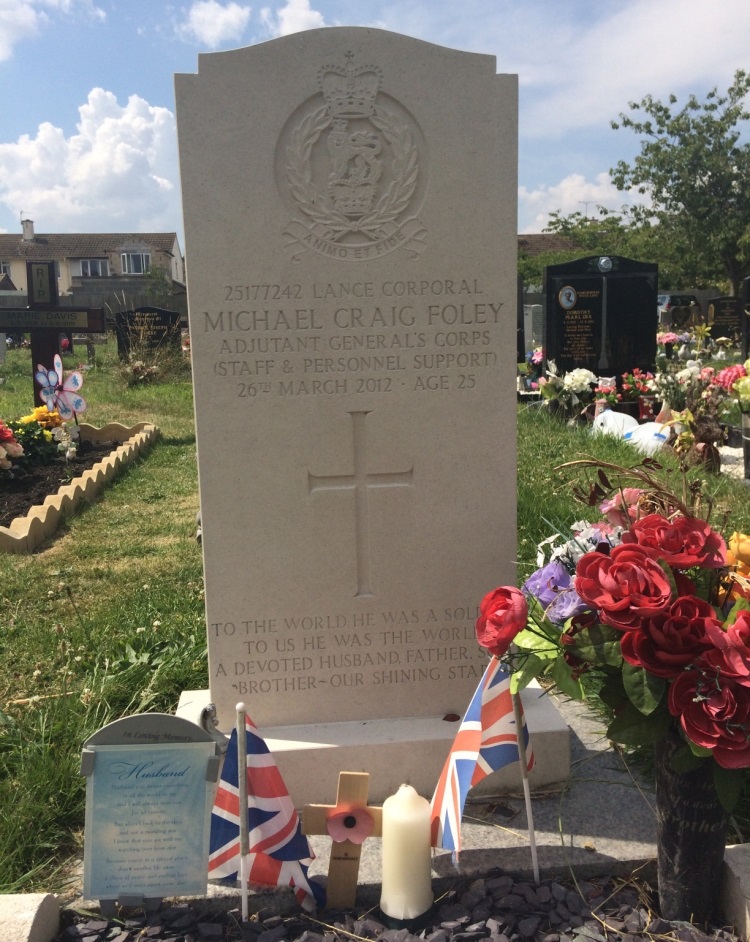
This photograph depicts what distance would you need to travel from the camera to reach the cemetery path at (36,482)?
680 centimetres

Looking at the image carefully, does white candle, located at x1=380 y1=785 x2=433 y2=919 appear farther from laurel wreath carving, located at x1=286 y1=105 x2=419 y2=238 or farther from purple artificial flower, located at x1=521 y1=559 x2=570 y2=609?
laurel wreath carving, located at x1=286 y1=105 x2=419 y2=238

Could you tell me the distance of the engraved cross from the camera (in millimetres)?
2770

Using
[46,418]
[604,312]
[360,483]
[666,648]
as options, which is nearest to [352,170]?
[360,483]

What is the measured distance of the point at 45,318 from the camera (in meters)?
11.6

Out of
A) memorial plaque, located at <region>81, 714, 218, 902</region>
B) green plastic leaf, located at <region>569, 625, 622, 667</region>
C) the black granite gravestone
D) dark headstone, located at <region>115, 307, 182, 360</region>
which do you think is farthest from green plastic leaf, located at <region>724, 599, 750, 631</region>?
dark headstone, located at <region>115, 307, 182, 360</region>

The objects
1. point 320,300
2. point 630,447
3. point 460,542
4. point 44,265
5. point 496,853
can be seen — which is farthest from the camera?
point 44,265

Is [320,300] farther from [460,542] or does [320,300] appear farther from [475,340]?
[460,542]

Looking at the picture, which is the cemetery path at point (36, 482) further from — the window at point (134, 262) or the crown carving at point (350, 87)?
the window at point (134, 262)

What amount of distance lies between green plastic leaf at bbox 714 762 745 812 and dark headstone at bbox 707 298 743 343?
875 inches

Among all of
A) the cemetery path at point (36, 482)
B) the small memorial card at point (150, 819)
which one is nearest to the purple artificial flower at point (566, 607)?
the small memorial card at point (150, 819)

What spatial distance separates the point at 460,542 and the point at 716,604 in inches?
37.0

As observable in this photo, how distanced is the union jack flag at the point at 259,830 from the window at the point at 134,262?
183ft

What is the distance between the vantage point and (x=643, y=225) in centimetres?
4356

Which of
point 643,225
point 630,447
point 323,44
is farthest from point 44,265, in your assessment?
point 643,225
